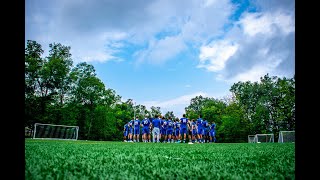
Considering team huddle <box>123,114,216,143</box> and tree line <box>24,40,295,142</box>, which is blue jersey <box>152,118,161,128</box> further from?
tree line <box>24,40,295,142</box>

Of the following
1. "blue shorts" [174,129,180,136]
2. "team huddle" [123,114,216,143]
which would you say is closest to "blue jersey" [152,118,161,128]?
"team huddle" [123,114,216,143]

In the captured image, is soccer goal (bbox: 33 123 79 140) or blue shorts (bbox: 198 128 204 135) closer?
soccer goal (bbox: 33 123 79 140)

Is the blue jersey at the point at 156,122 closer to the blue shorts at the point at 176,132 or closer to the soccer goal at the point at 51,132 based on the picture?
the blue shorts at the point at 176,132

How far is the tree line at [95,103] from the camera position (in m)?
48.0

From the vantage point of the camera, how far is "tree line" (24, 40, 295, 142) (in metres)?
48.0

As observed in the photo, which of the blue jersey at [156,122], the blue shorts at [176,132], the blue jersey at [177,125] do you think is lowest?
the blue shorts at [176,132]

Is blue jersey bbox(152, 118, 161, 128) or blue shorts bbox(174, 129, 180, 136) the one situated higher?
blue jersey bbox(152, 118, 161, 128)

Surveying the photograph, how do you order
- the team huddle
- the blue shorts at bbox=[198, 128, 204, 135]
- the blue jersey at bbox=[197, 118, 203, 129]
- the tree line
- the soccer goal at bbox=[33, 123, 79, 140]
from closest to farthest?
the soccer goal at bbox=[33, 123, 79, 140], the team huddle, the blue jersey at bbox=[197, 118, 203, 129], the blue shorts at bbox=[198, 128, 204, 135], the tree line

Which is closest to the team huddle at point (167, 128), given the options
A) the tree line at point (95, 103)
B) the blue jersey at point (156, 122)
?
the blue jersey at point (156, 122)
